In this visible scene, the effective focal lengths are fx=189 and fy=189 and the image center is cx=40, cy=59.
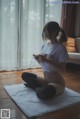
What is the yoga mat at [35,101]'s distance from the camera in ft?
5.99

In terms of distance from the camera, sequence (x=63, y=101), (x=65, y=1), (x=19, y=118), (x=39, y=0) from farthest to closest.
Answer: (x=65, y=1)
(x=39, y=0)
(x=63, y=101)
(x=19, y=118)

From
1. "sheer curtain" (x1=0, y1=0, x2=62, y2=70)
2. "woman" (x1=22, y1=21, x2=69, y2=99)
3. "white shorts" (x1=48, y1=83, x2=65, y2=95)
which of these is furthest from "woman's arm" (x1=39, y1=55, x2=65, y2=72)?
"sheer curtain" (x1=0, y1=0, x2=62, y2=70)

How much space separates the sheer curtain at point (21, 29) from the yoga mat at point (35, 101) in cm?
134

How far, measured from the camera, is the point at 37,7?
3.80 m

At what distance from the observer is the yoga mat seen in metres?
1.83

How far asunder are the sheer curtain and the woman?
1550 millimetres

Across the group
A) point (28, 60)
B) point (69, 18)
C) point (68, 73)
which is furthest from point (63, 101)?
point (69, 18)

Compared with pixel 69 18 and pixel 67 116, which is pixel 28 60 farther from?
pixel 67 116

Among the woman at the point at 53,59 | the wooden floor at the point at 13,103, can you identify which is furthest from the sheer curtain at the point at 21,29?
the woman at the point at 53,59

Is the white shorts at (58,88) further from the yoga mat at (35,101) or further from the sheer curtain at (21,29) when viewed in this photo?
the sheer curtain at (21,29)

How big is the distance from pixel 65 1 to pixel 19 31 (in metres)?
1.25

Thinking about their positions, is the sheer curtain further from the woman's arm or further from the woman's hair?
the woman's arm

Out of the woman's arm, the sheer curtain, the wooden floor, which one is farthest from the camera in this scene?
the sheer curtain

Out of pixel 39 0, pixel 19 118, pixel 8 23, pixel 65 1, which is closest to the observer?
pixel 19 118
